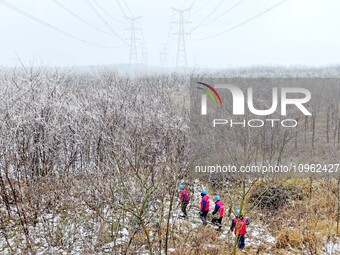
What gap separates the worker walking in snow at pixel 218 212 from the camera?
10.5m

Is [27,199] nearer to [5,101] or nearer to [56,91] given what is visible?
[5,101]

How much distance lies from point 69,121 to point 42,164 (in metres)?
2.26

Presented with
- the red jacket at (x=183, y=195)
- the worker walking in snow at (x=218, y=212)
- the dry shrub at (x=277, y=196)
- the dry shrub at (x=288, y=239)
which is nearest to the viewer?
the dry shrub at (x=288, y=239)

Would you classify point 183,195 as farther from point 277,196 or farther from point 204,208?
point 277,196

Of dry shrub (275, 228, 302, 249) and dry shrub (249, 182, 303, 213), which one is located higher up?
dry shrub (249, 182, 303, 213)

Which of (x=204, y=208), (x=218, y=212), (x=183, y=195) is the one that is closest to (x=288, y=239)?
(x=218, y=212)

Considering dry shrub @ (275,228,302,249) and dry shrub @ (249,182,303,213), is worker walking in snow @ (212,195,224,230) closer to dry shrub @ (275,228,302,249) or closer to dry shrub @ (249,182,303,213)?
dry shrub @ (275,228,302,249)

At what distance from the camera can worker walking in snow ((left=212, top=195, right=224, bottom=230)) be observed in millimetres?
10531

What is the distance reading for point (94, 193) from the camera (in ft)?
32.0

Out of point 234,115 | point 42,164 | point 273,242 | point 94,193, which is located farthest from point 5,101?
point 273,242

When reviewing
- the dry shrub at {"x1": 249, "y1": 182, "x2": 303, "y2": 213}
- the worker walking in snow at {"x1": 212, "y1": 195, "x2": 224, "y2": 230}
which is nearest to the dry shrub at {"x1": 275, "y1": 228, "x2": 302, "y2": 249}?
the worker walking in snow at {"x1": 212, "y1": 195, "x2": 224, "y2": 230}

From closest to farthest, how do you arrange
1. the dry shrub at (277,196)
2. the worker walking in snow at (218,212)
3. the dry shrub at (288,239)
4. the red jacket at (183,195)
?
the dry shrub at (288,239)
the worker walking in snow at (218,212)
the red jacket at (183,195)
the dry shrub at (277,196)

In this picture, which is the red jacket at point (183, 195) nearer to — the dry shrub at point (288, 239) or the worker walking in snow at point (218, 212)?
the worker walking in snow at point (218, 212)

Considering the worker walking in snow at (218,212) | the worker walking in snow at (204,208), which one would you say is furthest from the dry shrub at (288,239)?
the worker walking in snow at (204,208)
